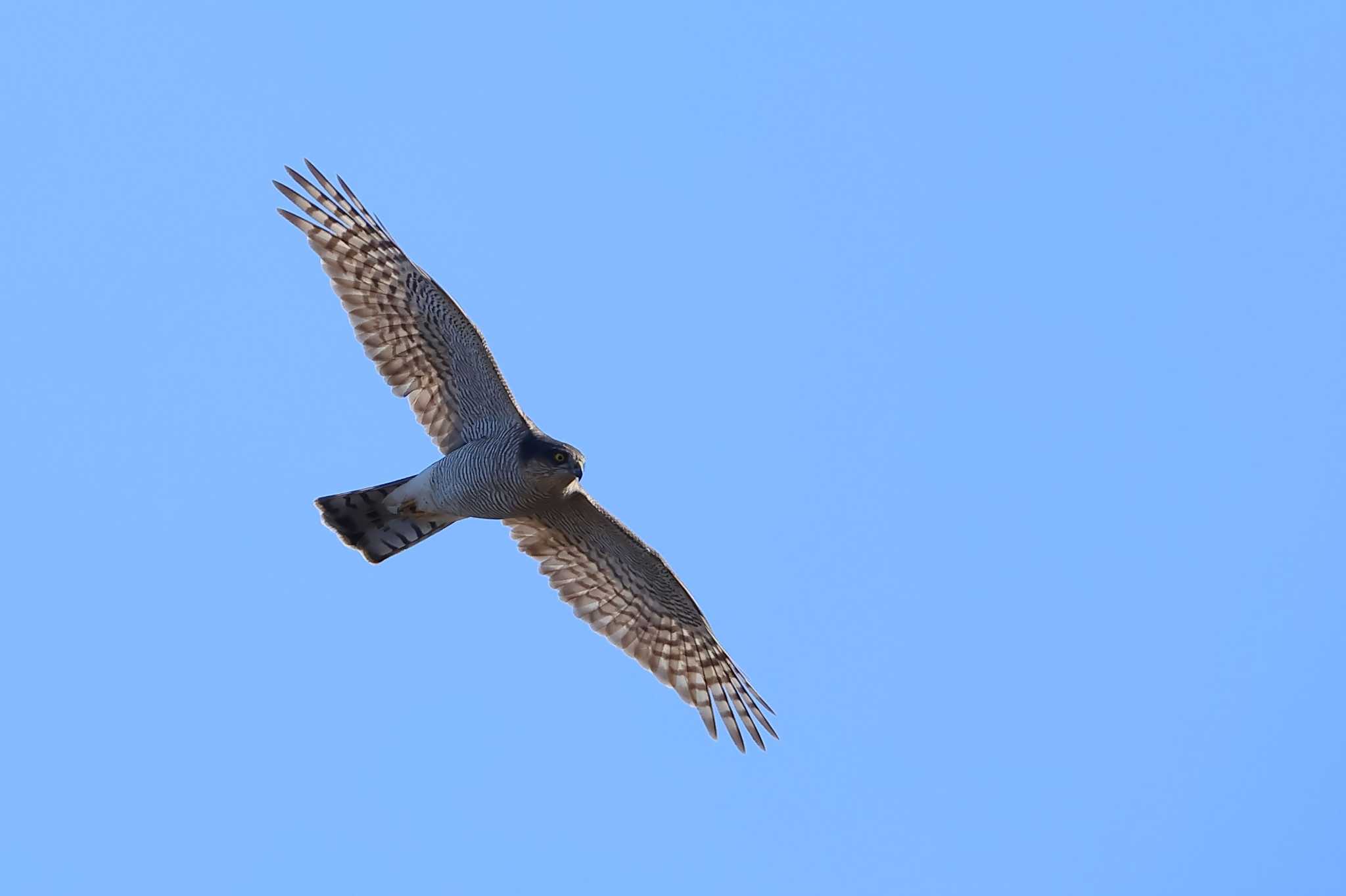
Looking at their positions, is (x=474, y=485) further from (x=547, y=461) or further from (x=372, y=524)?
(x=372, y=524)

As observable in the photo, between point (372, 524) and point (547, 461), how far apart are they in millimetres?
1987

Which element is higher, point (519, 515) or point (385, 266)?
point (385, 266)

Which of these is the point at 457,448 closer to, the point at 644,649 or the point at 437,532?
the point at 437,532

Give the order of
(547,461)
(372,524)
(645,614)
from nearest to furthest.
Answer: (547,461) → (372,524) → (645,614)

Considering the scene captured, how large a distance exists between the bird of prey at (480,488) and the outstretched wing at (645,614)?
0.01m

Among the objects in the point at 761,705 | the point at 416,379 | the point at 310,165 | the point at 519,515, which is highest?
the point at 310,165

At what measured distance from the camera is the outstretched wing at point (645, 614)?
1486cm

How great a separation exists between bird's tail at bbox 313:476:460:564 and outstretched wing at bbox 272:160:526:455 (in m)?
0.74

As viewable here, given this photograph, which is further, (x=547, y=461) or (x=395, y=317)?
(x=395, y=317)

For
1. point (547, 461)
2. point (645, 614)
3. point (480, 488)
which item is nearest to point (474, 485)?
point (480, 488)

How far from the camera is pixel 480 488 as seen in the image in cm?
1393

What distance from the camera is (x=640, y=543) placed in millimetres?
14492

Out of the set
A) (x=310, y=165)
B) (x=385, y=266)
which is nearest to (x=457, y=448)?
(x=385, y=266)

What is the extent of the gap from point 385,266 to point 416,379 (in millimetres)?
947
